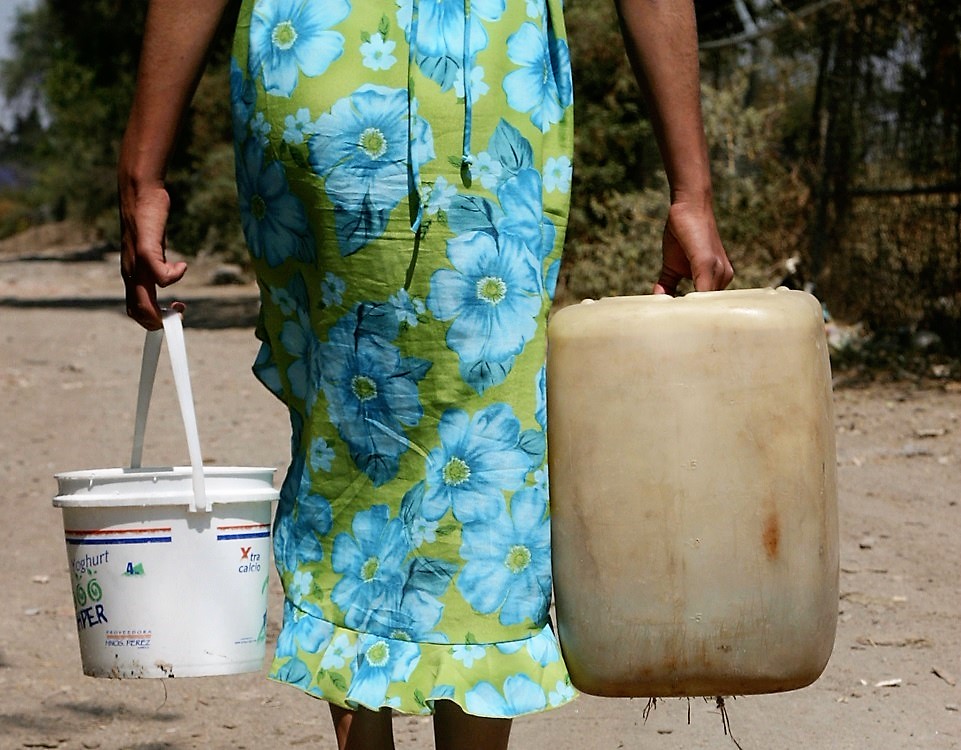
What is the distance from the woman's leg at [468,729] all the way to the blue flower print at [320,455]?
34 cm

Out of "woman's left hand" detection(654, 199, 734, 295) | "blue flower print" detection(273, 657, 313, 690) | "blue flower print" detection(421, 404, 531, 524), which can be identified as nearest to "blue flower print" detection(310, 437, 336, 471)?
"blue flower print" detection(421, 404, 531, 524)

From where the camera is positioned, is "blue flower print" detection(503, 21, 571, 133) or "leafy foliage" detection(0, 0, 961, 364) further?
"leafy foliage" detection(0, 0, 961, 364)

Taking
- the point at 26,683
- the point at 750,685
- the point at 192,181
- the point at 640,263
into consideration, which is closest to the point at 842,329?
the point at 640,263

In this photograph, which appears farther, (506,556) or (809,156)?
(809,156)

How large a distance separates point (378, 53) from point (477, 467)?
0.52 meters

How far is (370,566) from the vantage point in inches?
70.3

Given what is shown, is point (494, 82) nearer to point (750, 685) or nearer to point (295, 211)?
point (295, 211)

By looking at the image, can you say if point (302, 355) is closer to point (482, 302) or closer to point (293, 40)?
point (482, 302)

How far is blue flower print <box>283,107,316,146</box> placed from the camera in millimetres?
1694

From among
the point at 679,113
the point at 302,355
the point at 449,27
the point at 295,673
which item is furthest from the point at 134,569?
the point at 679,113

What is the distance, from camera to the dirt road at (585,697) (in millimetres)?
2836

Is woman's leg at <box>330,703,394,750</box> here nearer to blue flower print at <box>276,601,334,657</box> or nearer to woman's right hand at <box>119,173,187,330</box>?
blue flower print at <box>276,601,334,657</box>

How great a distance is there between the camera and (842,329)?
27.4 ft

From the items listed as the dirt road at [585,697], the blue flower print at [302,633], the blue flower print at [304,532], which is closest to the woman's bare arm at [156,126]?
the blue flower print at [304,532]
